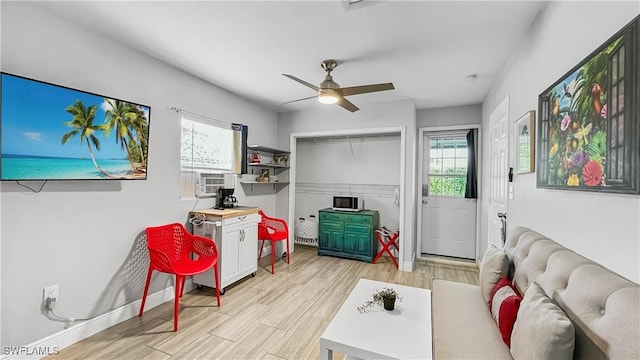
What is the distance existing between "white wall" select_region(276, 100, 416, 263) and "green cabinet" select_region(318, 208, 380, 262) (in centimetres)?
56

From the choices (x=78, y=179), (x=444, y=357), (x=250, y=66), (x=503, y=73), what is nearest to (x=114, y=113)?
(x=78, y=179)

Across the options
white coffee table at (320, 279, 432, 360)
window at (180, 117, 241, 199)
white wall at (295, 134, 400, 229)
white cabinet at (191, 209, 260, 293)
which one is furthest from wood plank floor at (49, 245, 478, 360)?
white wall at (295, 134, 400, 229)

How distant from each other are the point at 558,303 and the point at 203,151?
3446 millimetres

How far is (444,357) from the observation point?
4.26 feet

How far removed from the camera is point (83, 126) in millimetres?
2064

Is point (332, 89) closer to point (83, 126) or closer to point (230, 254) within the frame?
point (83, 126)

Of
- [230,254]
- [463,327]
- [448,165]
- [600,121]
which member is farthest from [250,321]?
[448,165]

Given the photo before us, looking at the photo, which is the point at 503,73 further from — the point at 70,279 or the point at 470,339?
the point at 70,279

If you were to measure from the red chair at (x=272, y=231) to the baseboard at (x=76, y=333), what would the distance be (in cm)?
138

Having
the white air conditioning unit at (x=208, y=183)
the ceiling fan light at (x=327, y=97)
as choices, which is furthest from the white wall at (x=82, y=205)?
the ceiling fan light at (x=327, y=97)

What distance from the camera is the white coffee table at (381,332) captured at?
143cm

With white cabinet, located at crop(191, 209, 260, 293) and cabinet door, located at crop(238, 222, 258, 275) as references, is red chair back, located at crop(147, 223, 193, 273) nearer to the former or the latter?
white cabinet, located at crop(191, 209, 260, 293)

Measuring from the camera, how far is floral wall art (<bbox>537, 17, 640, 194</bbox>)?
0.96 m

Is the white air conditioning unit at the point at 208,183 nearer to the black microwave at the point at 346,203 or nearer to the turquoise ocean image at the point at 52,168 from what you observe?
the turquoise ocean image at the point at 52,168
